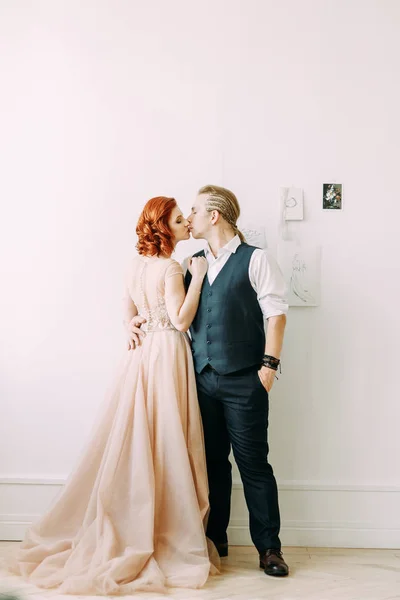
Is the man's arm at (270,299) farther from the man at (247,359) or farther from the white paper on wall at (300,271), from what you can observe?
the white paper on wall at (300,271)

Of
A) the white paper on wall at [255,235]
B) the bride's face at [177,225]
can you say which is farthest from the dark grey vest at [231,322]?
the white paper on wall at [255,235]

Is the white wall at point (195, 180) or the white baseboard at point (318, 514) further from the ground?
the white wall at point (195, 180)

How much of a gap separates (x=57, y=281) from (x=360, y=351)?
5.26ft

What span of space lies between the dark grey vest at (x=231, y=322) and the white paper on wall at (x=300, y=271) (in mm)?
461

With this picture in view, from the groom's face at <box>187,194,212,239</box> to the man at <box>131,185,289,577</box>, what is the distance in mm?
127

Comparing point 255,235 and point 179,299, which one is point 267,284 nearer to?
point 179,299

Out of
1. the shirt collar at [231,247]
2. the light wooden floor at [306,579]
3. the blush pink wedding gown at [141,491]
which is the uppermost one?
the shirt collar at [231,247]

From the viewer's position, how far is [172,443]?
254cm

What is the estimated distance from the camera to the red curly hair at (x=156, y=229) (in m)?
2.68

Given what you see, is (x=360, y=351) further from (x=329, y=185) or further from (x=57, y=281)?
(x=57, y=281)

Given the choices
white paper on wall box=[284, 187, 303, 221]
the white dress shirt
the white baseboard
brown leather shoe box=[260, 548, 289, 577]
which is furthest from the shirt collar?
brown leather shoe box=[260, 548, 289, 577]

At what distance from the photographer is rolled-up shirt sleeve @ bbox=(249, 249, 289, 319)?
258cm

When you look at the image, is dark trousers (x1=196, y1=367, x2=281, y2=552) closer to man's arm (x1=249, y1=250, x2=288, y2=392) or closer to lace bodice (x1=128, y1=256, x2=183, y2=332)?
man's arm (x1=249, y1=250, x2=288, y2=392)

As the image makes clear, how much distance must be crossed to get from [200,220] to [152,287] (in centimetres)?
38
